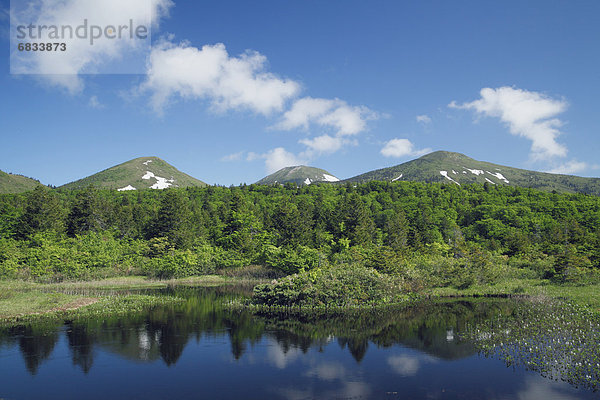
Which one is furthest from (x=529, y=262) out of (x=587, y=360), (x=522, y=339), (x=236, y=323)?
(x=236, y=323)

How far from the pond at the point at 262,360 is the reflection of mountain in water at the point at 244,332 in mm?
86

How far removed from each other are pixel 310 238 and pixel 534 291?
3865cm

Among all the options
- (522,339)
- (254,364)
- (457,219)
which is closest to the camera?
(254,364)

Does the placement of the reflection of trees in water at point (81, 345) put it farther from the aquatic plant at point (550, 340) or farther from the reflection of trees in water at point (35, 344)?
the aquatic plant at point (550, 340)

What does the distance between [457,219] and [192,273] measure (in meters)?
72.0

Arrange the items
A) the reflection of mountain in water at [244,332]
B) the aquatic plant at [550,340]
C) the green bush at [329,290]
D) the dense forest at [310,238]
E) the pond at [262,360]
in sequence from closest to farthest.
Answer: the pond at [262,360] < the aquatic plant at [550,340] < the reflection of mountain in water at [244,332] < the green bush at [329,290] < the dense forest at [310,238]

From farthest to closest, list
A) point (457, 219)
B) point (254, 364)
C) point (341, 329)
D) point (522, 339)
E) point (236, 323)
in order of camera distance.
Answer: point (457, 219), point (236, 323), point (341, 329), point (522, 339), point (254, 364)

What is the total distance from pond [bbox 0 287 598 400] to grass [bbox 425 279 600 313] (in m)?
7.68

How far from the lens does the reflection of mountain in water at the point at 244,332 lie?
26391 mm

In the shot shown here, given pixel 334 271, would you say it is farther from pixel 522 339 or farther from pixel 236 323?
pixel 522 339

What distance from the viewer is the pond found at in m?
19.8

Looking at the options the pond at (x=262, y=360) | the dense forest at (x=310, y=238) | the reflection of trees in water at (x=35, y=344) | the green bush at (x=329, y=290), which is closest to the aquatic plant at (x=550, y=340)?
the pond at (x=262, y=360)

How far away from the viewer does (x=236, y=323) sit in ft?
115

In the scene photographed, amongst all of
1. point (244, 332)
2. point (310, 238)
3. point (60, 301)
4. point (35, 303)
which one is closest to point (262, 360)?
point (244, 332)
